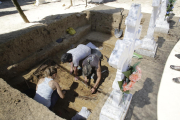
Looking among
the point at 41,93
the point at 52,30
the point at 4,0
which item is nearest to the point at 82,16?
the point at 52,30

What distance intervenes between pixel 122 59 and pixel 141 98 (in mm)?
1407

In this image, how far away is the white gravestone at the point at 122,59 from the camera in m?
1.22

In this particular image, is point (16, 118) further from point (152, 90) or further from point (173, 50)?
point (173, 50)

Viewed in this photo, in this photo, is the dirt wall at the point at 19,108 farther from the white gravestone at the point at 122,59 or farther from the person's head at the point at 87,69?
the person's head at the point at 87,69

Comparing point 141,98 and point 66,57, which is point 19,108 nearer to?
point 66,57

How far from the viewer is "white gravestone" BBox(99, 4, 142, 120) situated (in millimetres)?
1224

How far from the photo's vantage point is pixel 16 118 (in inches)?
69.9

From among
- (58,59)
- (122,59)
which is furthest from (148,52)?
(58,59)

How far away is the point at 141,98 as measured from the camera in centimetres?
222

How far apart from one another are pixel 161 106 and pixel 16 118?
2564 mm

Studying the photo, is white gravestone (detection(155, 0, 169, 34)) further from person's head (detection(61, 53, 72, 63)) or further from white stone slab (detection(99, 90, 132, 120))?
white stone slab (detection(99, 90, 132, 120))

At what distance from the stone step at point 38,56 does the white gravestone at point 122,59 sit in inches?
141

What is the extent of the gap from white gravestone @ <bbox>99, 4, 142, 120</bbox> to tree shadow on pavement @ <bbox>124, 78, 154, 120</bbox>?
0.31m

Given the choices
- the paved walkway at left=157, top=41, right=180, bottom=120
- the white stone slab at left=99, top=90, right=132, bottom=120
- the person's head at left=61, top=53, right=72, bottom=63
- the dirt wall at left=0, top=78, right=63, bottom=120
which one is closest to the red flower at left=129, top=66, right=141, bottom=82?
the white stone slab at left=99, top=90, right=132, bottom=120
